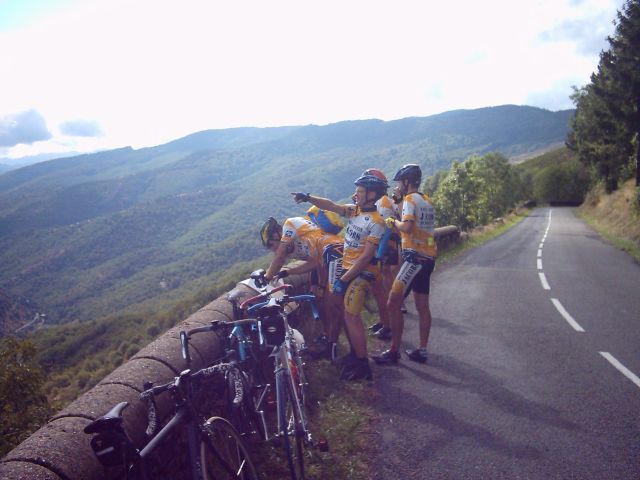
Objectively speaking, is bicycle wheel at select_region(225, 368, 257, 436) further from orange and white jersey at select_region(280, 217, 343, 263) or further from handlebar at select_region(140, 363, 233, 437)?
orange and white jersey at select_region(280, 217, 343, 263)

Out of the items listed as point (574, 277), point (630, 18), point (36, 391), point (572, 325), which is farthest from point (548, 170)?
point (36, 391)

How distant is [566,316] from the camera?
777 cm

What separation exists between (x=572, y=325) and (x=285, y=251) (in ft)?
16.6

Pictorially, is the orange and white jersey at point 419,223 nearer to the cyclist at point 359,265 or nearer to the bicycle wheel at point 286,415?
the cyclist at point 359,265

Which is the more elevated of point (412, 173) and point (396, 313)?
point (412, 173)

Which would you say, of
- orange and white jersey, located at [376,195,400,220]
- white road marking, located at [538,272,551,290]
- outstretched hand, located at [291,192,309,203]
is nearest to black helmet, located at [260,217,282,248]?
outstretched hand, located at [291,192,309,203]

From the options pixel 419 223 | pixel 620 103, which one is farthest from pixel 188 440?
pixel 620 103

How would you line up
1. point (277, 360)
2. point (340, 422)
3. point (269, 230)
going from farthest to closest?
point (269, 230)
point (340, 422)
point (277, 360)

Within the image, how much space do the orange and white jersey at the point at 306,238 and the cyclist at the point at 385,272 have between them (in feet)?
2.83

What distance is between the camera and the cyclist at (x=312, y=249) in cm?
515

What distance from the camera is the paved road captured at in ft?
11.7

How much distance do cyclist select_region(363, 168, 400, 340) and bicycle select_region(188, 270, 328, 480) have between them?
92.3 inches

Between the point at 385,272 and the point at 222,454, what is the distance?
15.9 feet

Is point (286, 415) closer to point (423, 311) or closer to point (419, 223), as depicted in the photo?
point (423, 311)
